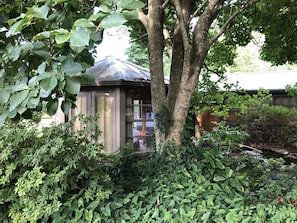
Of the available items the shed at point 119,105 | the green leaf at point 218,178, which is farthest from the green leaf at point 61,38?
the shed at point 119,105

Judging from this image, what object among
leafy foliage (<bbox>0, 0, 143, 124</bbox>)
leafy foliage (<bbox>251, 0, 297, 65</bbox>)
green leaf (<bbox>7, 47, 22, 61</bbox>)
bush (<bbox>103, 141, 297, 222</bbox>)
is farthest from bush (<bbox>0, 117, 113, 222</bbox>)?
leafy foliage (<bbox>251, 0, 297, 65</bbox>)

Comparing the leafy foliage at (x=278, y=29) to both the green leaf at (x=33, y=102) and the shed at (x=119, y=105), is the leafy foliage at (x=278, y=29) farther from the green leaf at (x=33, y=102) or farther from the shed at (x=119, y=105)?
the green leaf at (x=33, y=102)

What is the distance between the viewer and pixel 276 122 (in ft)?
36.7

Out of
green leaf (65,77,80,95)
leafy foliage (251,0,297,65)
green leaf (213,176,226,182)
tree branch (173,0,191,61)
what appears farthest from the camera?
leafy foliage (251,0,297,65)

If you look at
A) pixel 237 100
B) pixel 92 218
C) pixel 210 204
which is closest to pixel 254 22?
pixel 237 100

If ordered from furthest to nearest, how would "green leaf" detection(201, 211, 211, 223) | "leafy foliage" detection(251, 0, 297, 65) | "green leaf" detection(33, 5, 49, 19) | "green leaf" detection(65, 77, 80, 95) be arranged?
"leafy foliage" detection(251, 0, 297, 65)
"green leaf" detection(201, 211, 211, 223)
"green leaf" detection(65, 77, 80, 95)
"green leaf" detection(33, 5, 49, 19)

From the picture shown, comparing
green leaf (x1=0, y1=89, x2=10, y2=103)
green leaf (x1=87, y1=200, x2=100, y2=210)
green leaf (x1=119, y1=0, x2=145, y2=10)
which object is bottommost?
green leaf (x1=87, y1=200, x2=100, y2=210)

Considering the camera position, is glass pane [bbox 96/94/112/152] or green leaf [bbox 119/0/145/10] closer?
green leaf [bbox 119/0/145/10]

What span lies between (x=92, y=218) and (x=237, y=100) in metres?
5.72

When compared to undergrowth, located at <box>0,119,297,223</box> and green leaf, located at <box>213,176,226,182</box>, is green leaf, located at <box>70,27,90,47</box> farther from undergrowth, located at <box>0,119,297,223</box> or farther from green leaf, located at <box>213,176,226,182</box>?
green leaf, located at <box>213,176,226,182</box>

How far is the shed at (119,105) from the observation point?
6.87 metres

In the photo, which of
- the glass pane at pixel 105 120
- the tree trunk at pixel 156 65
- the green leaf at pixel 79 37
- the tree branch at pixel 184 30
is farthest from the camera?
the glass pane at pixel 105 120

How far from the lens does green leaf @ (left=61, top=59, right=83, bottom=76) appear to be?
4.84 feet

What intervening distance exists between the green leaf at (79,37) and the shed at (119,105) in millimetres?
5375
